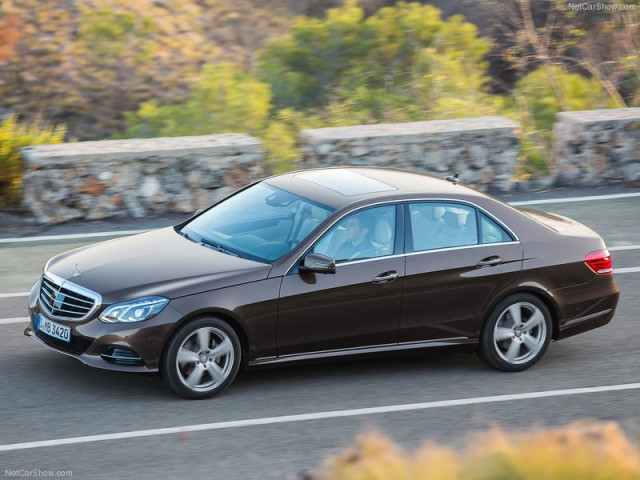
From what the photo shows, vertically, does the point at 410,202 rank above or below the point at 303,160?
above

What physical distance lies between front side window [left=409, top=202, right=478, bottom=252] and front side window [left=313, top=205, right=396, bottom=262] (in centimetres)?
21

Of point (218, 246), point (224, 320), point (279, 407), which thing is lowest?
point (279, 407)

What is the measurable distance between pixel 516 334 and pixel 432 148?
5.86m

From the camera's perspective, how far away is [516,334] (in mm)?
9195

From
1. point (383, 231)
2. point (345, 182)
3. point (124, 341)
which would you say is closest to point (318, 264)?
point (383, 231)

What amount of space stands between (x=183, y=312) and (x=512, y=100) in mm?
17793

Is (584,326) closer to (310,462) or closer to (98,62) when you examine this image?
(310,462)

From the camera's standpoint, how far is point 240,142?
1403cm

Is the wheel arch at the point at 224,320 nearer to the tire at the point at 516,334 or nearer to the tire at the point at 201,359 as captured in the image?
the tire at the point at 201,359

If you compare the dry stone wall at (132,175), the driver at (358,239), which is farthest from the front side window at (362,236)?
the dry stone wall at (132,175)

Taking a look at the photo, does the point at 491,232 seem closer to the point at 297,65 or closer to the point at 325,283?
the point at 325,283

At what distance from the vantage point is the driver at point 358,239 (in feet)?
28.1

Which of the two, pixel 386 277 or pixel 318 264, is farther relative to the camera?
pixel 386 277

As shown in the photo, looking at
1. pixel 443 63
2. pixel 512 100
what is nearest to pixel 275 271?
pixel 443 63
